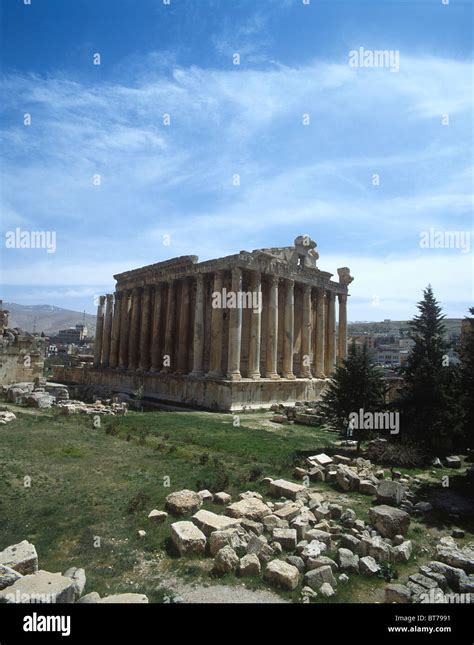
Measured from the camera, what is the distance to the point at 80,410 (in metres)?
24.2

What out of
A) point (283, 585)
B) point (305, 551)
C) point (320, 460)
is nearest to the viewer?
point (283, 585)

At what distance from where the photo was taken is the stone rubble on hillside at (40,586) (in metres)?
5.92

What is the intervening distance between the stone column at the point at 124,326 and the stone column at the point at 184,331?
11058mm

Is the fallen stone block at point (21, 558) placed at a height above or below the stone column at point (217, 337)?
below

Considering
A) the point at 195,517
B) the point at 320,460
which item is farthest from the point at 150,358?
the point at 195,517

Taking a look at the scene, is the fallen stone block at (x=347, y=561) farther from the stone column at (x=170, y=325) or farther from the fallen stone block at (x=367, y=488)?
the stone column at (x=170, y=325)

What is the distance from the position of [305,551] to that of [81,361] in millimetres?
49919

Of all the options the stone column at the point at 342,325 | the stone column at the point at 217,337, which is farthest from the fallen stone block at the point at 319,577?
the stone column at the point at 342,325

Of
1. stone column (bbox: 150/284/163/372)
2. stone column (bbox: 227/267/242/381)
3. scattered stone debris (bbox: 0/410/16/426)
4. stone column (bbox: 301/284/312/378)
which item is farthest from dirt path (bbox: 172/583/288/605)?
stone column (bbox: 150/284/163/372)

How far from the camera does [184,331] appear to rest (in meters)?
35.9

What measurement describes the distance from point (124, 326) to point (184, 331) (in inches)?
473

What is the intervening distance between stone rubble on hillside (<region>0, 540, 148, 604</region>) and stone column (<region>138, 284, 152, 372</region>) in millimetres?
33426

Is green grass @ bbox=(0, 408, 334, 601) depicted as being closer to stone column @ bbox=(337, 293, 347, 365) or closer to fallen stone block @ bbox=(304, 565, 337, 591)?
fallen stone block @ bbox=(304, 565, 337, 591)

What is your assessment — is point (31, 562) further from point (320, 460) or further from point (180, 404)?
point (180, 404)
